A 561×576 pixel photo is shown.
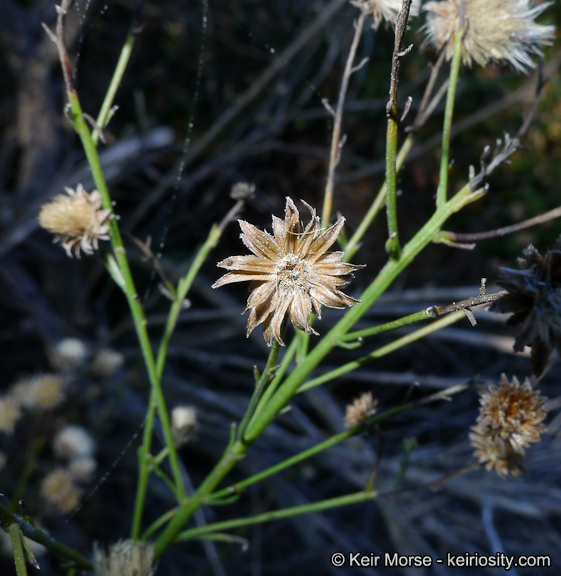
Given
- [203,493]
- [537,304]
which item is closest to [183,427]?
[203,493]

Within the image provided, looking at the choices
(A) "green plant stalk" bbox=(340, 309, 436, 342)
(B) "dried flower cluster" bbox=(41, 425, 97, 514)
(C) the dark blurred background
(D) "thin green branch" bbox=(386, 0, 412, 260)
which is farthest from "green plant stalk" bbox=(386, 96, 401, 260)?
(B) "dried flower cluster" bbox=(41, 425, 97, 514)

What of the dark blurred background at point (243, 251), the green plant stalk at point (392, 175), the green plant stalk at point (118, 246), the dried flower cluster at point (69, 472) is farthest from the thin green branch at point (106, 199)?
the dark blurred background at point (243, 251)

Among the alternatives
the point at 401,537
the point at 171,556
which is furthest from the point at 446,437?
the point at 171,556

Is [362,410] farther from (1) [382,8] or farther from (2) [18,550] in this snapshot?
(1) [382,8]

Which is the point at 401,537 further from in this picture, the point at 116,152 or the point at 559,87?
the point at 559,87

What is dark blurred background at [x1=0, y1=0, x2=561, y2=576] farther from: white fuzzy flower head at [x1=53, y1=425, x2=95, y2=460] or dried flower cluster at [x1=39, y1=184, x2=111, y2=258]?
dried flower cluster at [x1=39, y1=184, x2=111, y2=258]

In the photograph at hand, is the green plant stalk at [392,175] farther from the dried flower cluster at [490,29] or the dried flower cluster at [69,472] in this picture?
the dried flower cluster at [69,472]
